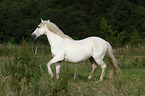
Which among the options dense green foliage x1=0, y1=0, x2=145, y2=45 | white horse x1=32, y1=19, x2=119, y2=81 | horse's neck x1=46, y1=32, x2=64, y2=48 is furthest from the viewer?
dense green foliage x1=0, y1=0, x2=145, y2=45

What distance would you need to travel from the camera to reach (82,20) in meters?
44.7

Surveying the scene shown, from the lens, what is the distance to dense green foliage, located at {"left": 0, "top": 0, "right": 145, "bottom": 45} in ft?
128

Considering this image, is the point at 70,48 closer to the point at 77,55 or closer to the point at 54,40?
the point at 77,55

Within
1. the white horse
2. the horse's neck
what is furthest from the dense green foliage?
the horse's neck

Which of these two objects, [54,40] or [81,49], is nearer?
[81,49]

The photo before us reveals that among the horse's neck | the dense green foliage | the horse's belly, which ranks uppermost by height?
the dense green foliage

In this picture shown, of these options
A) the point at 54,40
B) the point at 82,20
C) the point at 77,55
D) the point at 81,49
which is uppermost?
the point at 82,20

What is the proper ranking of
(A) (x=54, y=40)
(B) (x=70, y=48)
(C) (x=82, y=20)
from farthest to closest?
(C) (x=82, y=20), (A) (x=54, y=40), (B) (x=70, y=48)

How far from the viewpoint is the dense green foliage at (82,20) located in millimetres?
38959

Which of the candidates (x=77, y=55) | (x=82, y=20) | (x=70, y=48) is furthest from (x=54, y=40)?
(x=82, y=20)

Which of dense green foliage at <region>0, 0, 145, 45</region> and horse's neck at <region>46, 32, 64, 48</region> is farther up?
dense green foliage at <region>0, 0, 145, 45</region>

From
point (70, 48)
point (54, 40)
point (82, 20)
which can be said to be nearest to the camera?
point (70, 48)

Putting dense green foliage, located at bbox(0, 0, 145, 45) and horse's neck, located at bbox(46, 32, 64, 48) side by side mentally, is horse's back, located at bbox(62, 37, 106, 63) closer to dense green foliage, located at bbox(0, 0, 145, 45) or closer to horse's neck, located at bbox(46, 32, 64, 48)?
horse's neck, located at bbox(46, 32, 64, 48)

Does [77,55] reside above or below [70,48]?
below
